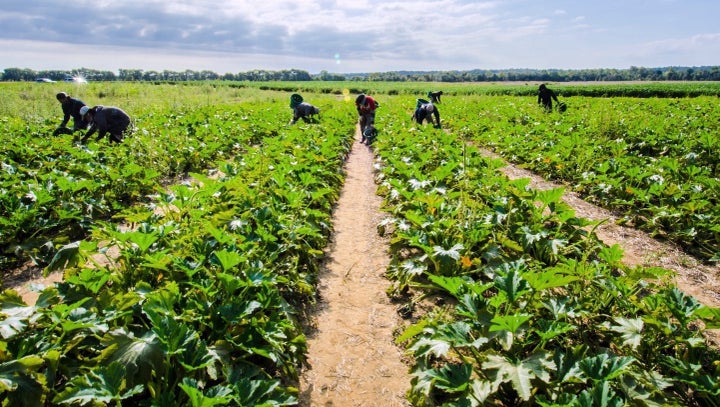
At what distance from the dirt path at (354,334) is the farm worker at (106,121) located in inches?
313

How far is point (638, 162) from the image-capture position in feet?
27.6

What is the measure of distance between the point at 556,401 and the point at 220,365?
223 centimetres

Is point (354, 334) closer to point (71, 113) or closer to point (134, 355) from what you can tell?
point (134, 355)

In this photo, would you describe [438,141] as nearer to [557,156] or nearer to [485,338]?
[557,156]

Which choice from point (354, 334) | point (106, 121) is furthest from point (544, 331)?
point (106, 121)

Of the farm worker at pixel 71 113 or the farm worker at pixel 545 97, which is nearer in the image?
the farm worker at pixel 71 113

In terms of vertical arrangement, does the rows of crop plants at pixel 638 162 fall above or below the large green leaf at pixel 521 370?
above

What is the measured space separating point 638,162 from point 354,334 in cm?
773

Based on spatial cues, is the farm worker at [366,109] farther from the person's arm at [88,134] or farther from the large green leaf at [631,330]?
the large green leaf at [631,330]

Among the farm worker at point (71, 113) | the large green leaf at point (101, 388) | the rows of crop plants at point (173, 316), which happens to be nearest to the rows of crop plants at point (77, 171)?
the rows of crop plants at point (173, 316)

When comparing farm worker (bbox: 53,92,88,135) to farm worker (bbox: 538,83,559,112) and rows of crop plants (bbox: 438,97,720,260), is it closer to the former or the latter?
rows of crop plants (bbox: 438,97,720,260)

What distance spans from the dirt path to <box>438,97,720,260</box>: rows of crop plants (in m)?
4.14

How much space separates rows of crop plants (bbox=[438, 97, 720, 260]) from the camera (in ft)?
19.2

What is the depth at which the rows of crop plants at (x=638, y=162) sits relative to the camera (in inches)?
231
